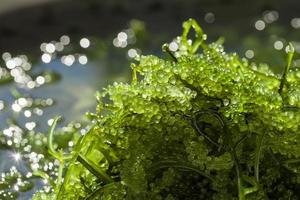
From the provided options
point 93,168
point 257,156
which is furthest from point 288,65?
point 93,168

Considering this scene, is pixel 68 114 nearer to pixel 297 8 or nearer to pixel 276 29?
pixel 276 29

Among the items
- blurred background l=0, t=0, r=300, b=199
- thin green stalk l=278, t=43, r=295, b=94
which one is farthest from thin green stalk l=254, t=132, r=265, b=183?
blurred background l=0, t=0, r=300, b=199

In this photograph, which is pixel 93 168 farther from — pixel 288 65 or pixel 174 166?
pixel 288 65

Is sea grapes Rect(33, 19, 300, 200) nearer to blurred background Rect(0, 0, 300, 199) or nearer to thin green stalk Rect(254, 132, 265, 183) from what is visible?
thin green stalk Rect(254, 132, 265, 183)

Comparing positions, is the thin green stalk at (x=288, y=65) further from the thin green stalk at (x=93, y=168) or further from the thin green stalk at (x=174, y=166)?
the thin green stalk at (x=93, y=168)

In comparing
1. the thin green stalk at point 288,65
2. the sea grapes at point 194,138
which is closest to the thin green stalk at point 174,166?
the sea grapes at point 194,138

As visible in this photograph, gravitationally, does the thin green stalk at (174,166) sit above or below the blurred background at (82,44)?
below
